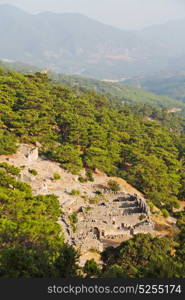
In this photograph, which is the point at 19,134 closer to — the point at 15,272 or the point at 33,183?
the point at 33,183

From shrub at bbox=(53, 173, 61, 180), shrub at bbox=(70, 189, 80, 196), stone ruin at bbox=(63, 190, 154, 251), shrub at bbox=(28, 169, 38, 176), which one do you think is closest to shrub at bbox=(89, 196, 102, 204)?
stone ruin at bbox=(63, 190, 154, 251)

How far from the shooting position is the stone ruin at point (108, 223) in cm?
2384

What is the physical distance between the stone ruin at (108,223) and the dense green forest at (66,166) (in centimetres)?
217

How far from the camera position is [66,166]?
3691 centimetres

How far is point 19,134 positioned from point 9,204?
71.7 ft

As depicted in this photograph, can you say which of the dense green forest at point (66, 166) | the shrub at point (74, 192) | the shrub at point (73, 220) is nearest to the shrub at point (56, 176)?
the dense green forest at point (66, 166)

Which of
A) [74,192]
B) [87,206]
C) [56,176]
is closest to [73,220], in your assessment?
[87,206]

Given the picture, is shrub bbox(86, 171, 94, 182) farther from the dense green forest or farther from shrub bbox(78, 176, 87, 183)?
the dense green forest

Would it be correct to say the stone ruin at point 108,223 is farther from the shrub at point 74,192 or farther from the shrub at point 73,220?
the shrub at point 74,192

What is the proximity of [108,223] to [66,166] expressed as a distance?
11.4 m

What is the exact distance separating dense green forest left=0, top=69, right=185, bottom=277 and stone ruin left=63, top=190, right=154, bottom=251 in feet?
7.13

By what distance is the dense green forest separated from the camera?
15172 millimetres

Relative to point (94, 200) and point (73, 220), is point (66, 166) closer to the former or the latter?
point (94, 200)

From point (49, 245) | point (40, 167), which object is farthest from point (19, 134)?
point (49, 245)
